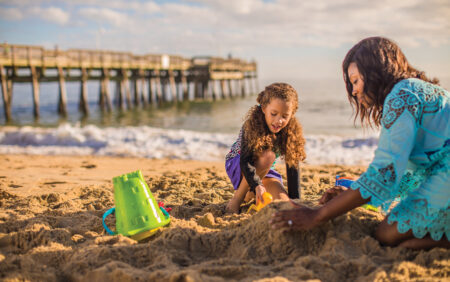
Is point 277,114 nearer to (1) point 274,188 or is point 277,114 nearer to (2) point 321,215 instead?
(1) point 274,188

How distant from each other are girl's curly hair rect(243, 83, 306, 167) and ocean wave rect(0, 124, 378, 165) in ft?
11.2

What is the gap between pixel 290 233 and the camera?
2252 millimetres

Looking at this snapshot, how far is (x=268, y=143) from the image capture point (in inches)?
130

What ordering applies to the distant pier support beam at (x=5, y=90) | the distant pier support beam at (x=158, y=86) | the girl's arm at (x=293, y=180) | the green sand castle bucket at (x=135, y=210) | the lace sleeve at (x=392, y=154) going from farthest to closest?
the distant pier support beam at (x=158, y=86)
the distant pier support beam at (x=5, y=90)
the girl's arm at (x=293, y=180)
the green sand castle bucket at (x=135, y=210)
the lace sleeve at (x=392, y=154)

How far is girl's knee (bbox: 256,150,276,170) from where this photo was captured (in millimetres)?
3328

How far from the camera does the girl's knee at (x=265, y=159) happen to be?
3328mm

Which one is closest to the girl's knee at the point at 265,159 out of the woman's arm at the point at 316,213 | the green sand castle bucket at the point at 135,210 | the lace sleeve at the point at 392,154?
the green sand castle bucket at the point at 135,210

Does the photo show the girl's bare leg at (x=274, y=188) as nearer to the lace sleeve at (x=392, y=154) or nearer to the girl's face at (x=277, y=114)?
the girl's face at (x=277, y=114)

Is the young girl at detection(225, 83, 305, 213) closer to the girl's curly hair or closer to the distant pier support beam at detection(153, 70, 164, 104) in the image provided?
the girl's curly hair

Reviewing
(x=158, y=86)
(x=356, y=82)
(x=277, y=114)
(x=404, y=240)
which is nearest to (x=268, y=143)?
(x=277, y=114)

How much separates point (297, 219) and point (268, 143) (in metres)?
1.25

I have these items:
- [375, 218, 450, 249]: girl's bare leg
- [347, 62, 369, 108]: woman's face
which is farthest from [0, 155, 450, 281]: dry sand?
[347, 62, 369, 108]: woman's face

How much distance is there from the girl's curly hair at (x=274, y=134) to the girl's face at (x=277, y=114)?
0.14ft

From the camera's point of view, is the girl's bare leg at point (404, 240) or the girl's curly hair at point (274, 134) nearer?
the girl's bare leg at point (404, 240)
